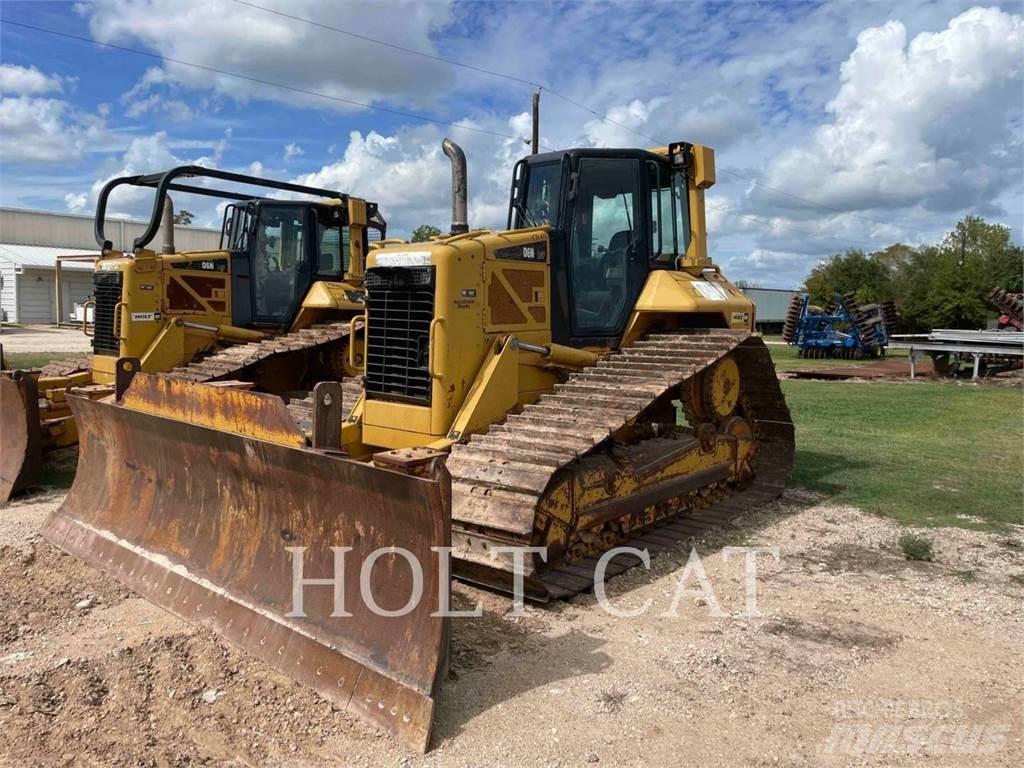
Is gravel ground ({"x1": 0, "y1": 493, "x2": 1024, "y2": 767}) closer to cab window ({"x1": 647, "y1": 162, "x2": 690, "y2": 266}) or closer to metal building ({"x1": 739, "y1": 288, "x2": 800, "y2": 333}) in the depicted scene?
cab window ({"x1": 647, "y1": 162, "x2": 690, "y2": 266})

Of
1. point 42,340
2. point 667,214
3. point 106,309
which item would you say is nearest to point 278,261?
point 106,309

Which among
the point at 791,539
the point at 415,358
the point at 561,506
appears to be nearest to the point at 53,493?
the point at 415,358

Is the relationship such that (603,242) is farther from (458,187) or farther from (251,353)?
(251,353)

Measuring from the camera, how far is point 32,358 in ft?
66.8

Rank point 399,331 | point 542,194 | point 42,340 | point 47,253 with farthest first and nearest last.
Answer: point 47,253 → point 42,340 → point 542,194 → point 399,331

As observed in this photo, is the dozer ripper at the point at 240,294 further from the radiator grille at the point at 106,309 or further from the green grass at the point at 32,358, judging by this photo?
the green grass at the point at 32,358

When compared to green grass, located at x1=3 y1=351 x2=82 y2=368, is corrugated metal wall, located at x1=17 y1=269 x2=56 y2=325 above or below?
above

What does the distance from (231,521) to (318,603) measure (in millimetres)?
973

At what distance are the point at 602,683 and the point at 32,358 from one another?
812 inches

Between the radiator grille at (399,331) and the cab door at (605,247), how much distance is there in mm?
1377

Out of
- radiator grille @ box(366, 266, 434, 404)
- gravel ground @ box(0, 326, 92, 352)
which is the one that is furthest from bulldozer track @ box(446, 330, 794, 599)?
gravel ground @ box(0, 326, 92, 352)

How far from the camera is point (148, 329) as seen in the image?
33.4 ft

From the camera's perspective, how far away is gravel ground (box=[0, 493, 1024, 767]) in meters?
3.25

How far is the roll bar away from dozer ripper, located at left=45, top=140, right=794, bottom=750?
4025 millimetres
